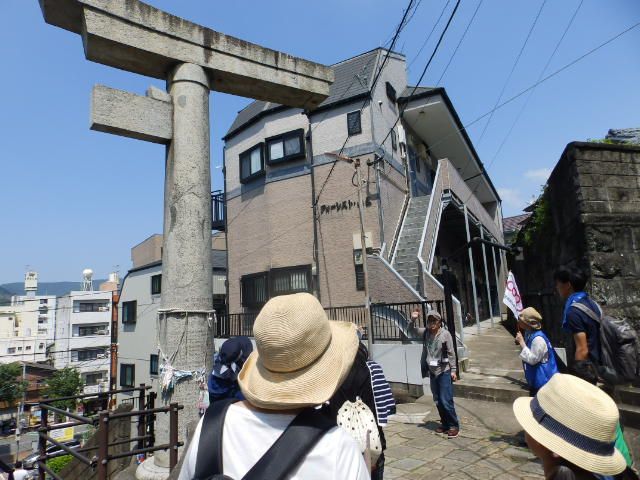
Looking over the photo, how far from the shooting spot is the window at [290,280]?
14.7 metres

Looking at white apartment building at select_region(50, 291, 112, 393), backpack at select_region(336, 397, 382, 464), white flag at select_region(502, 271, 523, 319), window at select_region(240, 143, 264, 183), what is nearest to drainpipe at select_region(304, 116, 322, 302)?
window at select_region(240, 143, 264, 183)

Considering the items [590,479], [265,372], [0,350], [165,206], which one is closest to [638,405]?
[590,479]

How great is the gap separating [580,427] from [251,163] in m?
16.4

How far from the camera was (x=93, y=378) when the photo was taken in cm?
4703

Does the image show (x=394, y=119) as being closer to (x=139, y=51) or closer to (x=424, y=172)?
(x=424, y=172)

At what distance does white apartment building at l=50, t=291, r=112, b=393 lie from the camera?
4728cm

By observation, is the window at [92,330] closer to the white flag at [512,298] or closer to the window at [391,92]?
the window at [391,92]

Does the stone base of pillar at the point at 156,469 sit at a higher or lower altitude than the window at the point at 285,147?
lower

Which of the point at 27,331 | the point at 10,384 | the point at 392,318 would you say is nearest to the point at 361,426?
the point at 392,318

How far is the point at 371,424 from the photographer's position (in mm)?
2367

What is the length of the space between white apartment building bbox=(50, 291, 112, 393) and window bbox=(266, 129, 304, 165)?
42.5 meters

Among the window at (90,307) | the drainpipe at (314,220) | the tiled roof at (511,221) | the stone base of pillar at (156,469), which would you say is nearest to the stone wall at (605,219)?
the stone base of pillar at (156,469)

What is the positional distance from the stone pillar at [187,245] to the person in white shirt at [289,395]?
3.84 meters

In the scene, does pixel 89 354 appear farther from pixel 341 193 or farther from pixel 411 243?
pixel 411 243
